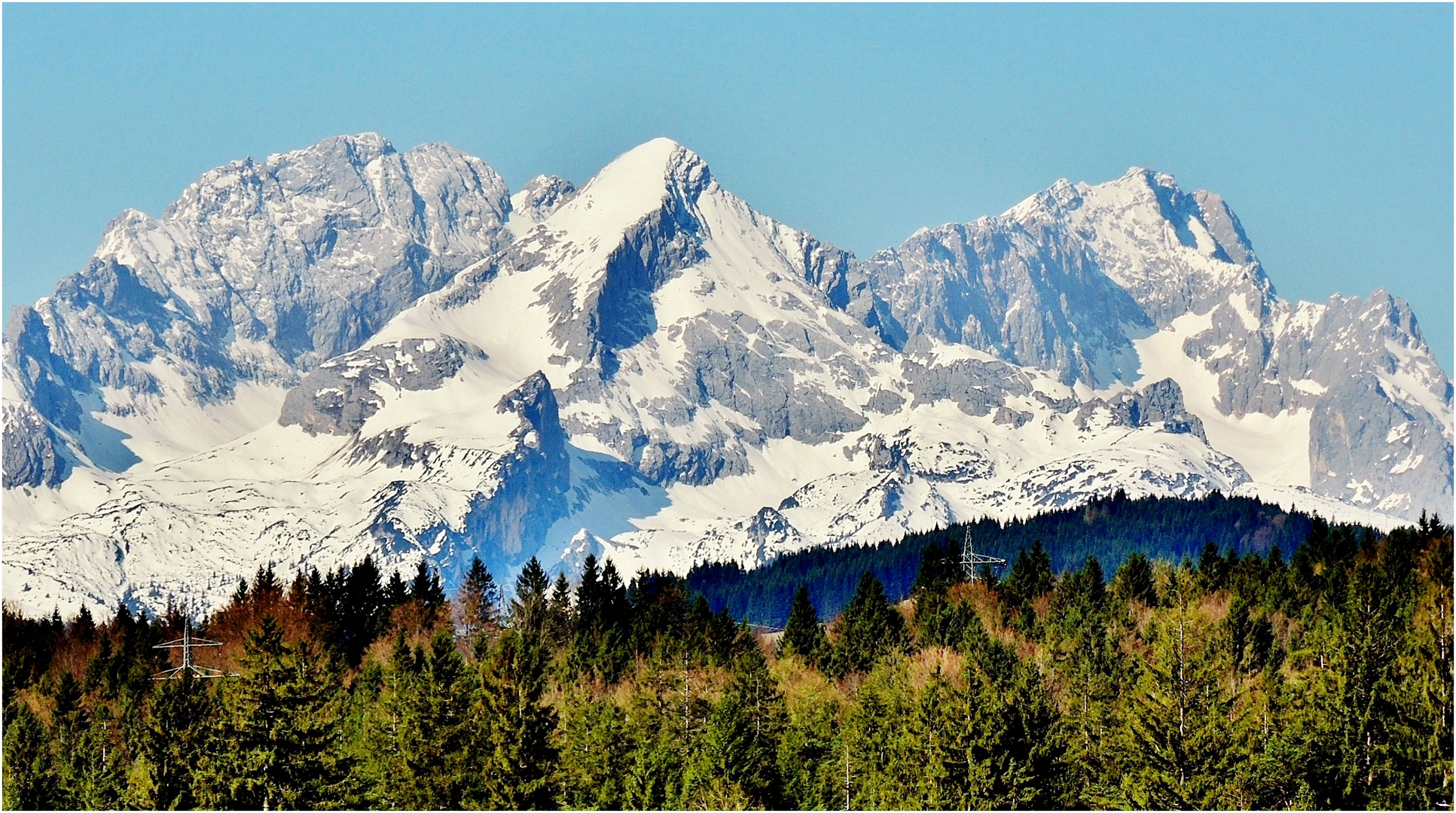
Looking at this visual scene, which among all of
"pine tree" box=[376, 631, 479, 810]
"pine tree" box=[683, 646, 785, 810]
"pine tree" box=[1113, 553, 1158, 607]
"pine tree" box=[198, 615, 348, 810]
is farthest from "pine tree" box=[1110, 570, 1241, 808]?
"pine tree" box=[1113, 553, 1158, 607]

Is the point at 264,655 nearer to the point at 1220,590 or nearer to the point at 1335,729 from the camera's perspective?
the point at 1335,729

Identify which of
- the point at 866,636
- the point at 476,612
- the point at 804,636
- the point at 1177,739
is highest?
the point at 476,612

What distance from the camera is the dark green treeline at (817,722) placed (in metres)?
94.1

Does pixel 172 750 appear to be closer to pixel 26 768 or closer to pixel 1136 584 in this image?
pixel 26 768

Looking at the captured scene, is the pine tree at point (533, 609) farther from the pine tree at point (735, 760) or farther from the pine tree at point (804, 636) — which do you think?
the pine tree at point (735, 760)

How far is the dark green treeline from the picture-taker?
309 feet

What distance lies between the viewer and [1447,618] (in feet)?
355

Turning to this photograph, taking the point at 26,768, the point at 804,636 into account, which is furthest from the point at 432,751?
the point at 804,636

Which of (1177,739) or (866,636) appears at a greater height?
(866,636)

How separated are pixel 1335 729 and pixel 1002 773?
622 inches

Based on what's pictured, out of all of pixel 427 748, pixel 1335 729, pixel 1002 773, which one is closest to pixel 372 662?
pixel 427 748

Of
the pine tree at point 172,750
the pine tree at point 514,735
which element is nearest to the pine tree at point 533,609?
the pine tree at point 514,735

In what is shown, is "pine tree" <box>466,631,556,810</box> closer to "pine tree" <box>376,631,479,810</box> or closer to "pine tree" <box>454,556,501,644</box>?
"pine tree" <box>376,631,479,810</box>

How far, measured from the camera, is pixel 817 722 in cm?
11875
